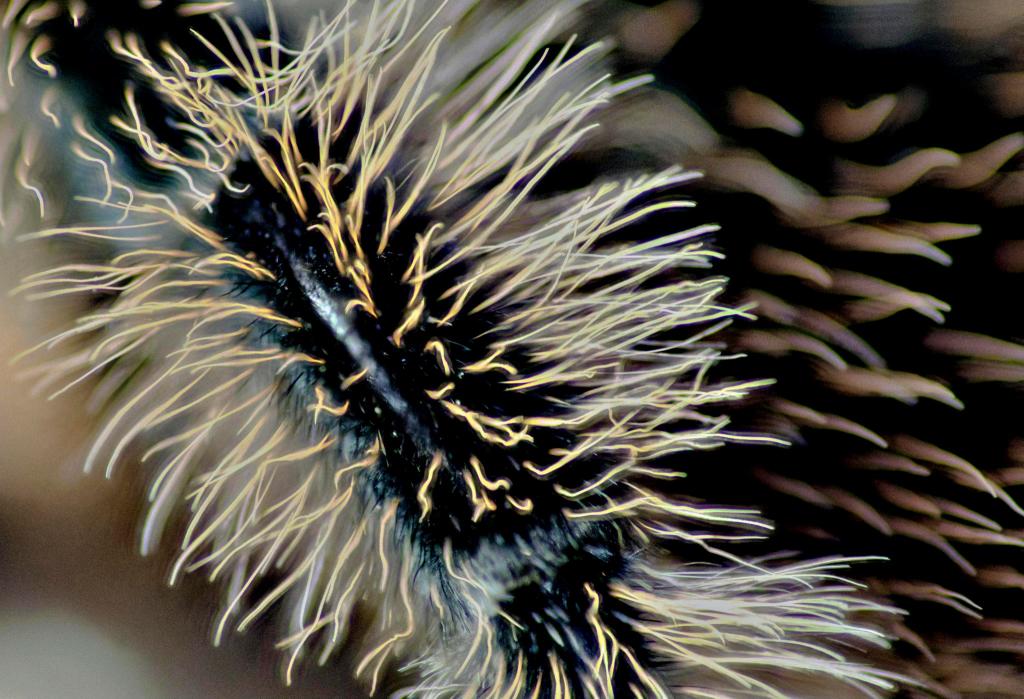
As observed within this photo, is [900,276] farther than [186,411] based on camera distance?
No

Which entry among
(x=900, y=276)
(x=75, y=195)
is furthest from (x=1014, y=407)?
(x=75, y=195)

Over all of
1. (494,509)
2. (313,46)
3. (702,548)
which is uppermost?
(313,46)

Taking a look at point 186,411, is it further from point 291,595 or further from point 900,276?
point 900,276

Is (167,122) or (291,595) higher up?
(167,122)

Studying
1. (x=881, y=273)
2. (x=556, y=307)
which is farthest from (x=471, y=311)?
(x=881, y=273)

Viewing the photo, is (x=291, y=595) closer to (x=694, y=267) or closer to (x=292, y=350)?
(x=292, y=350)

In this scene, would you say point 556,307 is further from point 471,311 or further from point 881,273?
point 881,273
